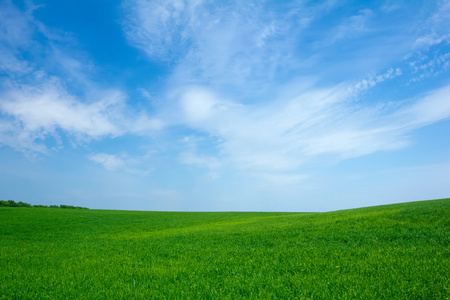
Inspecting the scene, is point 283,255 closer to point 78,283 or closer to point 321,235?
point 321,235

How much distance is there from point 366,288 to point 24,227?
3005 centimetres

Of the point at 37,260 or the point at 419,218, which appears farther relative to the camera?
the point at 419,218

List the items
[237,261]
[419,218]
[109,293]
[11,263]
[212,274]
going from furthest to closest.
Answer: [419,218]
[11,263]
[237,261]
[212,274]
[109,293]

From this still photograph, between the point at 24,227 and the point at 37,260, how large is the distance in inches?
718

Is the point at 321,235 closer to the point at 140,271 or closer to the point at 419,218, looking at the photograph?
the point at 419,218

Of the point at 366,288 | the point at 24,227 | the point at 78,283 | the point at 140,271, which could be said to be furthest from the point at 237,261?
the point at 24,227

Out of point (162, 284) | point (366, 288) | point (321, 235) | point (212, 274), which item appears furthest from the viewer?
point (321, 235)

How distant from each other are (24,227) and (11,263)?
17.9 metres

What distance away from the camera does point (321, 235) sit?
13.4 meters

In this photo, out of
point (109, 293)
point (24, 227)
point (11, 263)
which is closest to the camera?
point (109, 293)

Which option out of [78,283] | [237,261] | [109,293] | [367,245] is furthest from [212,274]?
[367,245]

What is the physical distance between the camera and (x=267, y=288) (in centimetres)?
696

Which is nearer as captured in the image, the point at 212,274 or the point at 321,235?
the point at 212,274

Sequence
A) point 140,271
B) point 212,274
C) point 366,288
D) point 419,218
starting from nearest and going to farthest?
point 366,288 < point 212,274 < point 140,271 < point 419,218
